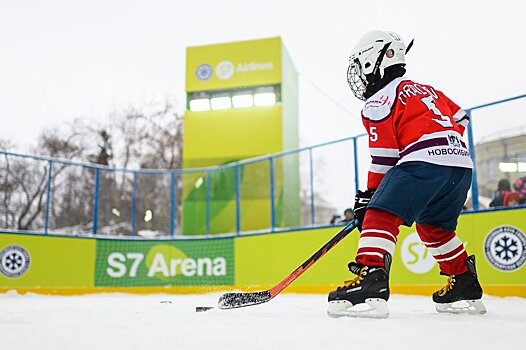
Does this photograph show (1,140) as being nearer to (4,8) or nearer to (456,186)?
(4,8)

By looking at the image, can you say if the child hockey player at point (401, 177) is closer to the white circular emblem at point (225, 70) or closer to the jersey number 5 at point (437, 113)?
the jersey number 5 at point (437, 113)

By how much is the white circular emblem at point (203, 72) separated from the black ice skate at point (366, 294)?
8.91m

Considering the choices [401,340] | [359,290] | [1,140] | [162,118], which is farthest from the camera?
[162,118]

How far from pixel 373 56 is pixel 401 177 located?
674 millimetres

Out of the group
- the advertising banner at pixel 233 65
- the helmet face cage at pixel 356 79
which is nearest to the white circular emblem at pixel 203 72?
the advertising banner at pixel 233 65

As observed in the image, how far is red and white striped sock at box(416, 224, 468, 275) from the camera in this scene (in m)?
2.65

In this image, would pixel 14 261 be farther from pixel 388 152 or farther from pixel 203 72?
pixel 388 152

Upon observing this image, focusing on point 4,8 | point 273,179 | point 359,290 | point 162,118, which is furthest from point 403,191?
point 162,118

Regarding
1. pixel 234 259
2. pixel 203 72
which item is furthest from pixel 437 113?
pixel 203 72

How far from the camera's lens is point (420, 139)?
2441 mm

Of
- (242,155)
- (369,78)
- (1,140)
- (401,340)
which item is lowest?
(401,340)

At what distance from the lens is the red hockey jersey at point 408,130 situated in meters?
2.44

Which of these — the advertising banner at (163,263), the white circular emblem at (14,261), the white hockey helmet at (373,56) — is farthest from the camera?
the advertising banner at (163,263)

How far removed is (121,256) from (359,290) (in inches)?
236
